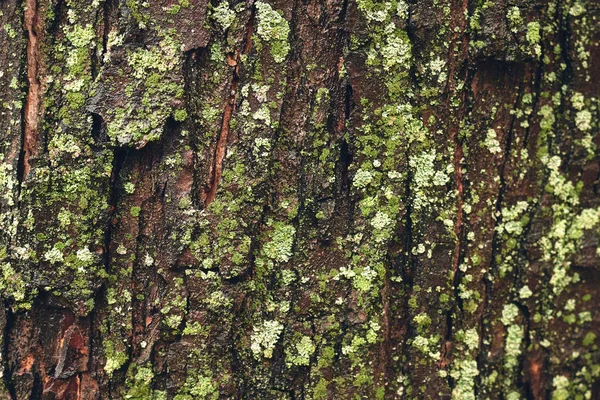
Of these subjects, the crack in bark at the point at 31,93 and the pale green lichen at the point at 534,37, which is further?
the crack in bark at the point at 31,93

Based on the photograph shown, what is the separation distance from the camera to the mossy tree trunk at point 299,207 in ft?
5.31

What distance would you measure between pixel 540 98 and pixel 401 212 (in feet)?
1.63

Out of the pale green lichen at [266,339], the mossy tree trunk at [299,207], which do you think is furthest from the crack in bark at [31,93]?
the pale green lichen at [266,339]

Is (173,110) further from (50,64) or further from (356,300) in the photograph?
(356,300)

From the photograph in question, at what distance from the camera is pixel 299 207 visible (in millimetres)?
1673

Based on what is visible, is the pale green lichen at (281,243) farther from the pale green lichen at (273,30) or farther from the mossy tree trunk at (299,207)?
the pale green lichen at (273,30)

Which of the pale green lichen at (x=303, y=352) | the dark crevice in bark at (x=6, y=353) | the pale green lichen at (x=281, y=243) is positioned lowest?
the dark crevice in bark at (x=6, y=353)

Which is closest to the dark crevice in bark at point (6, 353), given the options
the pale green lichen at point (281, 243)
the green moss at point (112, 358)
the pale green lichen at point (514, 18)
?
the green moss at point (112, 358)

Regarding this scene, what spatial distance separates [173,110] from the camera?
1.65 m

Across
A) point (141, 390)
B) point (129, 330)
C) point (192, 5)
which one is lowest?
point (141, 390)

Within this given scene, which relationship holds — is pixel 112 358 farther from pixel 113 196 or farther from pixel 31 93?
pixel 31 93

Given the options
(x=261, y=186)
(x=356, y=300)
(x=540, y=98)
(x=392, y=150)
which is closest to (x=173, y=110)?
(x=261, y=186)

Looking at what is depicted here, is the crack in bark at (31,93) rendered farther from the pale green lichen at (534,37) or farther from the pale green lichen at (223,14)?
the pale green lichen at (534,37)

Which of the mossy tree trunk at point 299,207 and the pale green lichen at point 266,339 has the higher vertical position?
the mossy tree trunk at point 299,207
